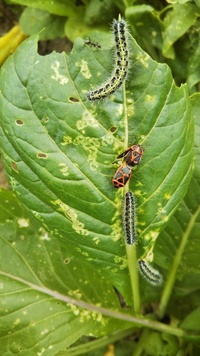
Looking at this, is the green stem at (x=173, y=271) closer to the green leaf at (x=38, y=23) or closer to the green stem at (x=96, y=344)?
the green stem at (x=96, y=344)

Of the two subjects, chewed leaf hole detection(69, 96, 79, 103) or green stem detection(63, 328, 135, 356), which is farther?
green stem detection(63, 328, 135, 356)

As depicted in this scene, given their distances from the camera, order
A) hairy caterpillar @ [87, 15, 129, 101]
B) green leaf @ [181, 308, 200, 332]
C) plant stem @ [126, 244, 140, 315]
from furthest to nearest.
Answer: green leaf @ [181, 308, 200, 332] < plant stem @ [126, 244, 140, 315] < hairy caterpillar @ [87, 15, 129, 101]

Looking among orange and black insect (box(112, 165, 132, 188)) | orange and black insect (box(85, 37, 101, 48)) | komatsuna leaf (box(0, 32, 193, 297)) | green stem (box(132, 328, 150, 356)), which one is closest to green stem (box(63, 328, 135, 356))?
green stem (box(132, 328, 150, 356))

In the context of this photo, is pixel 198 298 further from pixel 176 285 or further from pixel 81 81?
pixel 81 81

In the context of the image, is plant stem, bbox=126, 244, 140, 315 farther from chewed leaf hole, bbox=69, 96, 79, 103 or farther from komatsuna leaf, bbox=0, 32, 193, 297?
chewed leaf hole, bbox=69, 96, 79, 103

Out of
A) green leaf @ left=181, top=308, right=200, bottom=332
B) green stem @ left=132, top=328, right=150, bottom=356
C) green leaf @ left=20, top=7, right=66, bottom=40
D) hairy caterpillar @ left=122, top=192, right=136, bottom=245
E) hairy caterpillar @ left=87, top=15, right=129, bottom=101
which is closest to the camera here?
hairy caterpillar @ left=87, top=15, right=129, bottom=101
